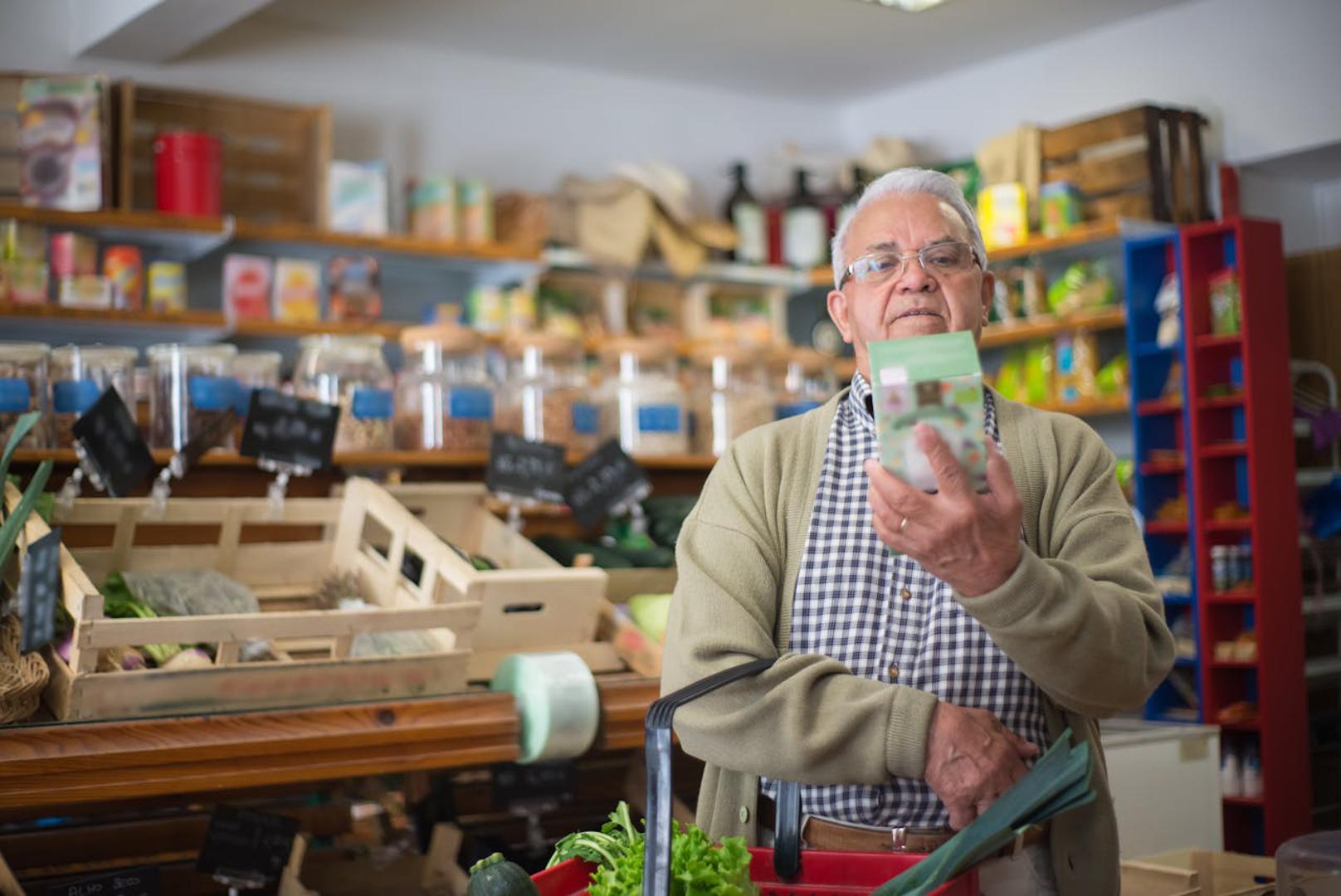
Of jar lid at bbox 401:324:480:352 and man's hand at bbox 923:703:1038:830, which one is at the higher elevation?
jar lid at bbox 401:324:480:352

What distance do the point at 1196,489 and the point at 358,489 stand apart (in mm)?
3049

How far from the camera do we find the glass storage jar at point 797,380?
155 inches

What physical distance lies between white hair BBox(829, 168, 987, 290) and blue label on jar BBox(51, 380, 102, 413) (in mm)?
1727

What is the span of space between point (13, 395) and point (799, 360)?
2.17 metres

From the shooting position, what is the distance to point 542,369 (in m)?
3.47

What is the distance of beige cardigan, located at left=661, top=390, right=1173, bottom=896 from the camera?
4.40 ft

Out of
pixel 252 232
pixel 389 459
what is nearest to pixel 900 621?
pixel 389 459

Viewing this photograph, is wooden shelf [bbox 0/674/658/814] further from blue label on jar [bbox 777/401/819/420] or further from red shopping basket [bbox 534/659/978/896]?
blue label on jar [bbox 777/401/819/420]

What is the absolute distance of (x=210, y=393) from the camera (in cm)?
286

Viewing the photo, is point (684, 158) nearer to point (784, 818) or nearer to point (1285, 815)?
point (1285, 815)

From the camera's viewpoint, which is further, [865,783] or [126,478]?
[126,478]

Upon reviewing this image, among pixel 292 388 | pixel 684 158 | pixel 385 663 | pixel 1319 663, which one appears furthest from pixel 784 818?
pixel 684 158

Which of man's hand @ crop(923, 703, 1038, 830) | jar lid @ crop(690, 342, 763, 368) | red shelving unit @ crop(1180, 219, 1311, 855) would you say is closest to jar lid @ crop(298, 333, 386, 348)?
jar lid @ crop(690, 342, 763, 368)

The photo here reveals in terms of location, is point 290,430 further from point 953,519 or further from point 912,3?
point 912,3
